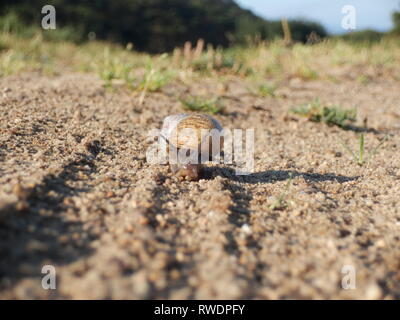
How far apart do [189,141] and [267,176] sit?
57cm

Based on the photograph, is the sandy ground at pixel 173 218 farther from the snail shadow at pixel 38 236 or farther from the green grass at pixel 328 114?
the green grass at pixel 328 114

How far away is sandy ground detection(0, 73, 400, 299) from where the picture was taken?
3.92ft

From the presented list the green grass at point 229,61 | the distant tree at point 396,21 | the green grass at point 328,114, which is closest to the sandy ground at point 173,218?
the green grass at point 328,114

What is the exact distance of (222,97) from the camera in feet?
13.2

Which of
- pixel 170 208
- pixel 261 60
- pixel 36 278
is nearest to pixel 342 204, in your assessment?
pixel 170 208

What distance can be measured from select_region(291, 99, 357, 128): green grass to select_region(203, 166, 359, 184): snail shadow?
124 cm

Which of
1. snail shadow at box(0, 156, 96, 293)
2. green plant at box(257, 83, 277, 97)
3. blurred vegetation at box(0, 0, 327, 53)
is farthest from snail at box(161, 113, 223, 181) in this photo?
blurred vegetation at box(0, 0, 327, 53)

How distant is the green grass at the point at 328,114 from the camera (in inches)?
134

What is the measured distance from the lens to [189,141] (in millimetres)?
1938

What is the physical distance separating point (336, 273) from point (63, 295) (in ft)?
2.94

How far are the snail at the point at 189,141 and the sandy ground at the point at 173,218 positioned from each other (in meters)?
0.08
